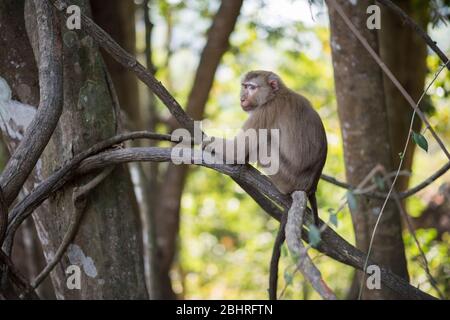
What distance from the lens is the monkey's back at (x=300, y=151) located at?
4582mm

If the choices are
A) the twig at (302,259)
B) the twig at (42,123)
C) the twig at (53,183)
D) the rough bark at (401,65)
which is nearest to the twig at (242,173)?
the twig at (53,183)

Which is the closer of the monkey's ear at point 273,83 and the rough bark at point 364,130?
the monkey's ear at point 273,83

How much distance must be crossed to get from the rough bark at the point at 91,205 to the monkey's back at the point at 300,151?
118cm

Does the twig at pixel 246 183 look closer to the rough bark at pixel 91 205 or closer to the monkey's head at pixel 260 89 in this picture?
the rough bark at pixel 91 205

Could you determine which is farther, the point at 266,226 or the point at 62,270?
the point at 266,226

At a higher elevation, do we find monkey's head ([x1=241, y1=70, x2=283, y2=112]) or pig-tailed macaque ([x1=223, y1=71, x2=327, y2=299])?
monkey's head ([x1=241, y1=70, x2=283, y2=112])

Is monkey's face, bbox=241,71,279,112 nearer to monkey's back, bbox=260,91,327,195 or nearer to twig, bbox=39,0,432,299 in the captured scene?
monkey's back, bbox=260,91,327,195

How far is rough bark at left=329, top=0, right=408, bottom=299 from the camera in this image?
521 cm

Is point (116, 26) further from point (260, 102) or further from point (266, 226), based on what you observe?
point (266, 226)

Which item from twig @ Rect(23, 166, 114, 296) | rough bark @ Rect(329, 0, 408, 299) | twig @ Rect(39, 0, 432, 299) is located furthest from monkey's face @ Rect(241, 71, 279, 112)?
twig @ Rect(23, 166, 114, 296)

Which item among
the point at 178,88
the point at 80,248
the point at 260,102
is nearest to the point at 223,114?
the point at 178,88

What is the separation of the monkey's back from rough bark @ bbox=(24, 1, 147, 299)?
1.18 meters
